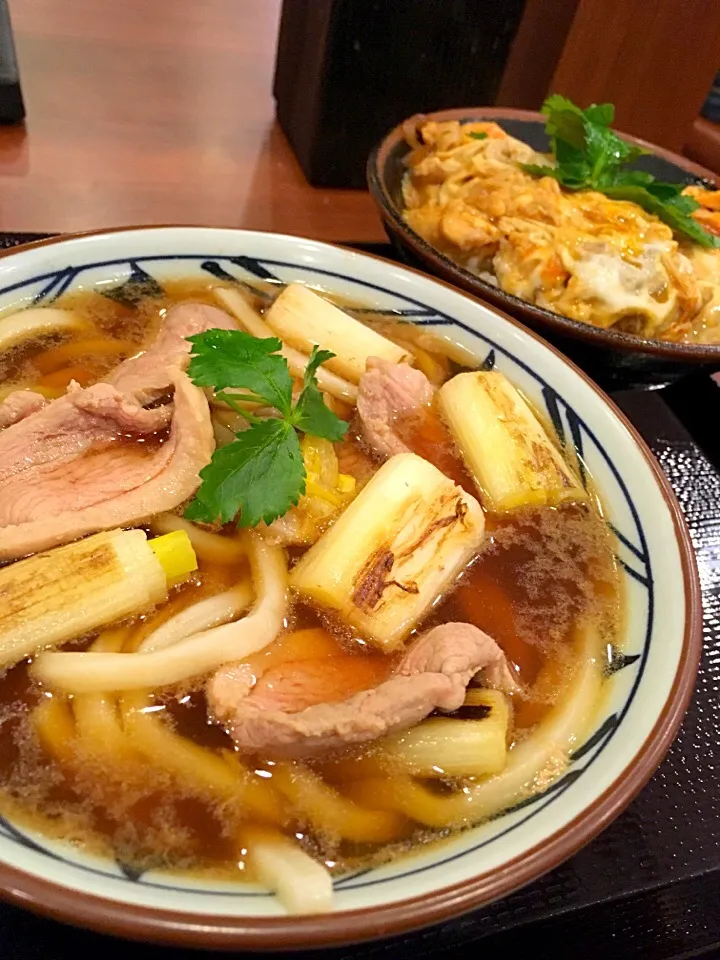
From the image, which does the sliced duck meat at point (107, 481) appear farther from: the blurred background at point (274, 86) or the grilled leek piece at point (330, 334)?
the blurred background at point (274, 86)

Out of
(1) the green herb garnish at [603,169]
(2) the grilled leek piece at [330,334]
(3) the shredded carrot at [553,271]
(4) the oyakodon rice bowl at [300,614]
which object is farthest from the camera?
(1) the green herb garnish at [603,169]

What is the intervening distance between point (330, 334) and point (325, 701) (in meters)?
0.83

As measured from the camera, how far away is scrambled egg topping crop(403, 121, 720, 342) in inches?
73.2

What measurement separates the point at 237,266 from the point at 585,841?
135cm

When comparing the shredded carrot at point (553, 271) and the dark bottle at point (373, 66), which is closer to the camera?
the shredded carrot at point (553, 271)

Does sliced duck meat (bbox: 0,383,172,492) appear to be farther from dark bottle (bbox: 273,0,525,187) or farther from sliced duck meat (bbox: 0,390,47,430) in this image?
dark bottle (bbox: 273,0,525,187)

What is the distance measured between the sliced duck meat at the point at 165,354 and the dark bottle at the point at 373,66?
117 cm

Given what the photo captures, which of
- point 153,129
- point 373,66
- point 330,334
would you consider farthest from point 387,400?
point 153,129

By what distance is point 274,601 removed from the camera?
117 cm

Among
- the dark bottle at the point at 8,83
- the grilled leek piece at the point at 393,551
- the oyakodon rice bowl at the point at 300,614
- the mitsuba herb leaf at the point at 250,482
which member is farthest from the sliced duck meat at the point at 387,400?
the dark bottle at the point at 8,83

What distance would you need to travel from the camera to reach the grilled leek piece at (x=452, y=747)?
1.04m

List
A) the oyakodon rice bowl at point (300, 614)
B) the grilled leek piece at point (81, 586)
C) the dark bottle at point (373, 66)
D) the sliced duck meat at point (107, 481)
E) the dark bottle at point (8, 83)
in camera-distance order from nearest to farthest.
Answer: the oyakodon rice bowl at point (300, 614) < the grilled leek piece at point (81, 586) < the sliced duck meat at point (107, 481) < the dark bottle at point (373, 66) < the dark bottle at point (8, 83)

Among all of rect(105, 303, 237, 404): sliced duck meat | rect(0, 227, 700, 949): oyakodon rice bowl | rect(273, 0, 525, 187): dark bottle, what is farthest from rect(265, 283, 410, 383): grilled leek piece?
rect(273, 0, 525, 187): dark bottle

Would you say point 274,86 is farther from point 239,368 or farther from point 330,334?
point 239,368
